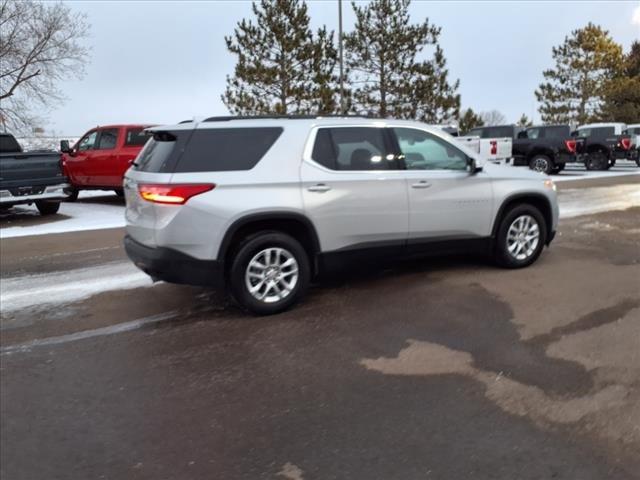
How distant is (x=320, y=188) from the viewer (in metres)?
5.18

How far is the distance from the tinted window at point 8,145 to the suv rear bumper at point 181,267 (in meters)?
10.0

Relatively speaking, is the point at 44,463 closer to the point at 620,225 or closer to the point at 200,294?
the point at 200,294

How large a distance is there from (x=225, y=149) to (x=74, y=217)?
29.2 feet

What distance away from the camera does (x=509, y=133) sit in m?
22.3

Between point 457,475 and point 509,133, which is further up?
point 509,133

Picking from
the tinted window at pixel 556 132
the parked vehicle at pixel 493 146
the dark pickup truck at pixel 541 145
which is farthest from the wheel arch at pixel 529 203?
the tinted window at pixel 556 132

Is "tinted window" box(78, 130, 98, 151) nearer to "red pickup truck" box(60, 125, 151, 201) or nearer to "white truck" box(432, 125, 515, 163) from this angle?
"red pickup truck" box(60, 125, 151, 201)

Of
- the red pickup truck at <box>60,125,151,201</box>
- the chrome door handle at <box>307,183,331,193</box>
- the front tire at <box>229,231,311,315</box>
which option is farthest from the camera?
the red pickup truck at <box>60,125,151,201</box>

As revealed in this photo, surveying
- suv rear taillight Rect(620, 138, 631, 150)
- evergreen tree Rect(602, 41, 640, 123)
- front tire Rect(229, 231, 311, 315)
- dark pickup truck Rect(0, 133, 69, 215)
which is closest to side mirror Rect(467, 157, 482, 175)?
front tire Rect(229, 231, 311, 315)

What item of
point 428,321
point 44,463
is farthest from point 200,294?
point 44,463

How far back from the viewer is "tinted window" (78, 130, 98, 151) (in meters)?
14.7

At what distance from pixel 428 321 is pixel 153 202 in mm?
2559

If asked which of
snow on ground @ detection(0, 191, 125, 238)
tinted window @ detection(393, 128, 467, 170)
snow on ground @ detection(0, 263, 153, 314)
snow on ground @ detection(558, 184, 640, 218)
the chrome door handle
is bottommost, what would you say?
snow on ground @ detection(0, 263, 153, 314)

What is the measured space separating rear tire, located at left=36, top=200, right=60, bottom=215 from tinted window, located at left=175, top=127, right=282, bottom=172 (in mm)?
9543
